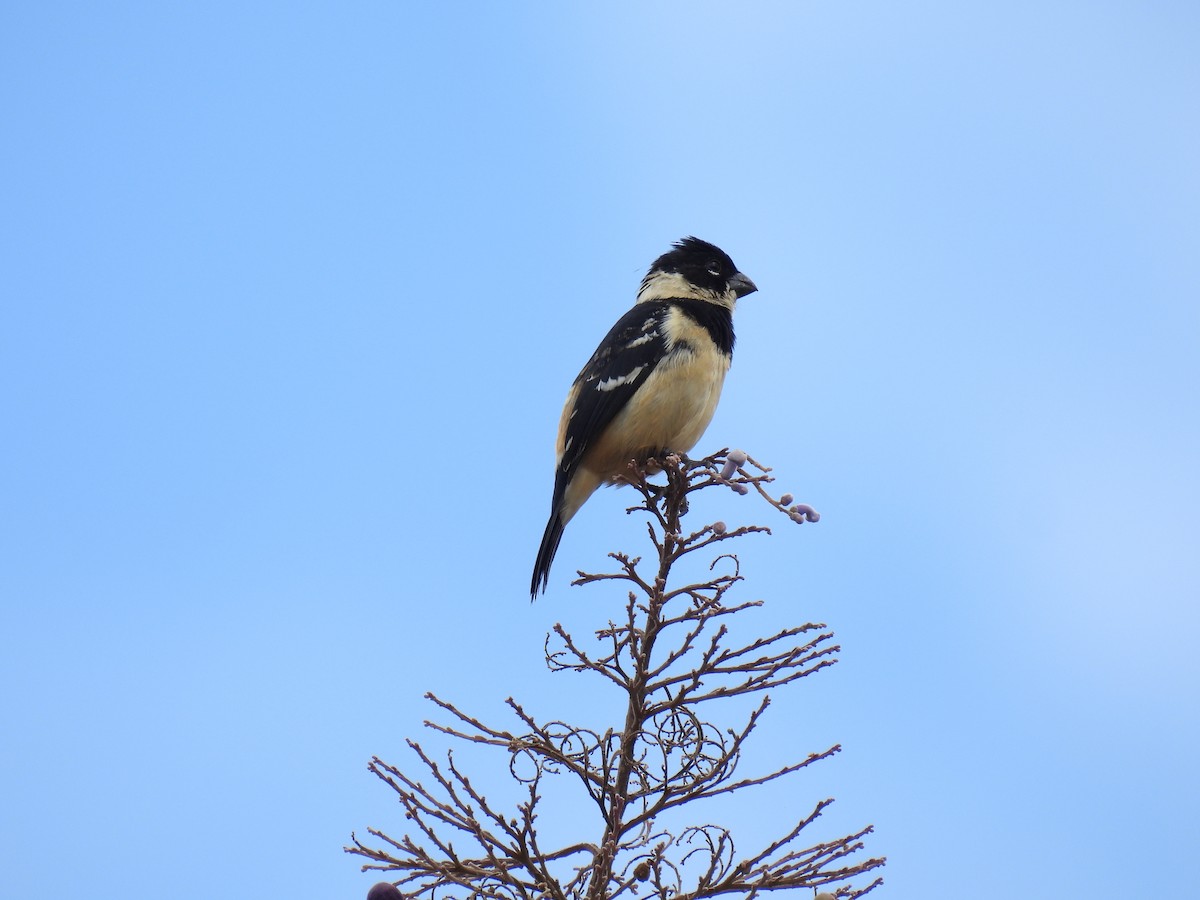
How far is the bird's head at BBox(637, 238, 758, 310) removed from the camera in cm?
615

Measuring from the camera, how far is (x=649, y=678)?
3434 mm

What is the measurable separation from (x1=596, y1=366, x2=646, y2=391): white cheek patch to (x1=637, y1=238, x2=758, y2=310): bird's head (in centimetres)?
81

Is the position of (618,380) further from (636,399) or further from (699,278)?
A: (699,278)

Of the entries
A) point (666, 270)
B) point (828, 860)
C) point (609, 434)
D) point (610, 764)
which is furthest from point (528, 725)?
point (666, 270)

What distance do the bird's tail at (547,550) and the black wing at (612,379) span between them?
6.9 inches

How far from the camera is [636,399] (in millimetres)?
5289

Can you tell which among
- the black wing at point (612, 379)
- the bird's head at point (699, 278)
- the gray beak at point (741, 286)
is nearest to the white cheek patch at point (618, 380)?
the black wing at point (612, 379)

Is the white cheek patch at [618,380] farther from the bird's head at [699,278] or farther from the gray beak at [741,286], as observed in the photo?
the gray beak at [741,286]

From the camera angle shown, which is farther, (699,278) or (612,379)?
(699,278)

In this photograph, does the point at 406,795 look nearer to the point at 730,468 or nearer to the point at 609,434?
the point at 730,468

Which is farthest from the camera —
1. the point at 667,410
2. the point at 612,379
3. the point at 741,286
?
the point at 741,286

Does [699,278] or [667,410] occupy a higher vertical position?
[699,278]

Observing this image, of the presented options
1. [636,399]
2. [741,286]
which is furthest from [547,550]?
[741,286]

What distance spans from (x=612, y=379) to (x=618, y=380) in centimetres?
4
